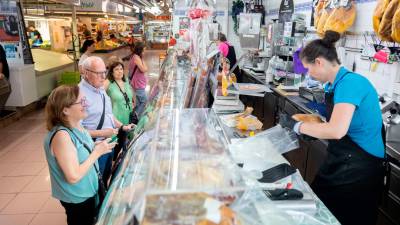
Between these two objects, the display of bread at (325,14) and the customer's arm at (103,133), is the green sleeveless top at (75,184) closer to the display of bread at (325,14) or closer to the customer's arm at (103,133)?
the customer's arm at (103,133)

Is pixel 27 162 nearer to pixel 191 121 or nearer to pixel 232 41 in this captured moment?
pixel 191 121

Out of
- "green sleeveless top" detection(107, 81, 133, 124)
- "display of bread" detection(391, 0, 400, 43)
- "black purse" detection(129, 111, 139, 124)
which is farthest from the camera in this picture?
"black purse" detection(129, 111, 139, 124)

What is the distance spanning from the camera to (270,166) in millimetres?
2020

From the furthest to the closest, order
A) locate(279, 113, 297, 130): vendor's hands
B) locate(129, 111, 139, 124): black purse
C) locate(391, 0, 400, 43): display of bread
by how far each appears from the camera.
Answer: locate(129, 111, 139, 124): black purse → locate(391, 0, 400, 43): display of bread → locate(279, 113, 297, 130): vendor's hands

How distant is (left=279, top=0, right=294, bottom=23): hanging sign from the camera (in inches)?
247

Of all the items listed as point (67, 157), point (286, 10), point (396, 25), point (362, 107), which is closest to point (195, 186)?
point (67, 157)

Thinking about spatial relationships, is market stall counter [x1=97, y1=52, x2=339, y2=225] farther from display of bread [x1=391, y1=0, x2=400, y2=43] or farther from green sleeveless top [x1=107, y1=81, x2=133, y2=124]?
display of bread [x1=391, y1=0, x2=400, y2=43]

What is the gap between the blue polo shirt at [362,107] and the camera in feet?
6.34

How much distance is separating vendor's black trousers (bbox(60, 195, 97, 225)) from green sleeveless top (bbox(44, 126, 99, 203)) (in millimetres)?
53

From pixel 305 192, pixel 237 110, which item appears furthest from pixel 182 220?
pixel 237 110

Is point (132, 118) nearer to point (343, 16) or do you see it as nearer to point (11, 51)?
point (343, 16)

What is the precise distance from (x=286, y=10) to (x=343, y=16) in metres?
2.65

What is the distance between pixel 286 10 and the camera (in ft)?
21.2

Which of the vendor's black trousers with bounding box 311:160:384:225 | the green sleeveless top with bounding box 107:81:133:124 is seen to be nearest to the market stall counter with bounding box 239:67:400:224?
the vendor's black trousers with bounding box 311:160:384:225
